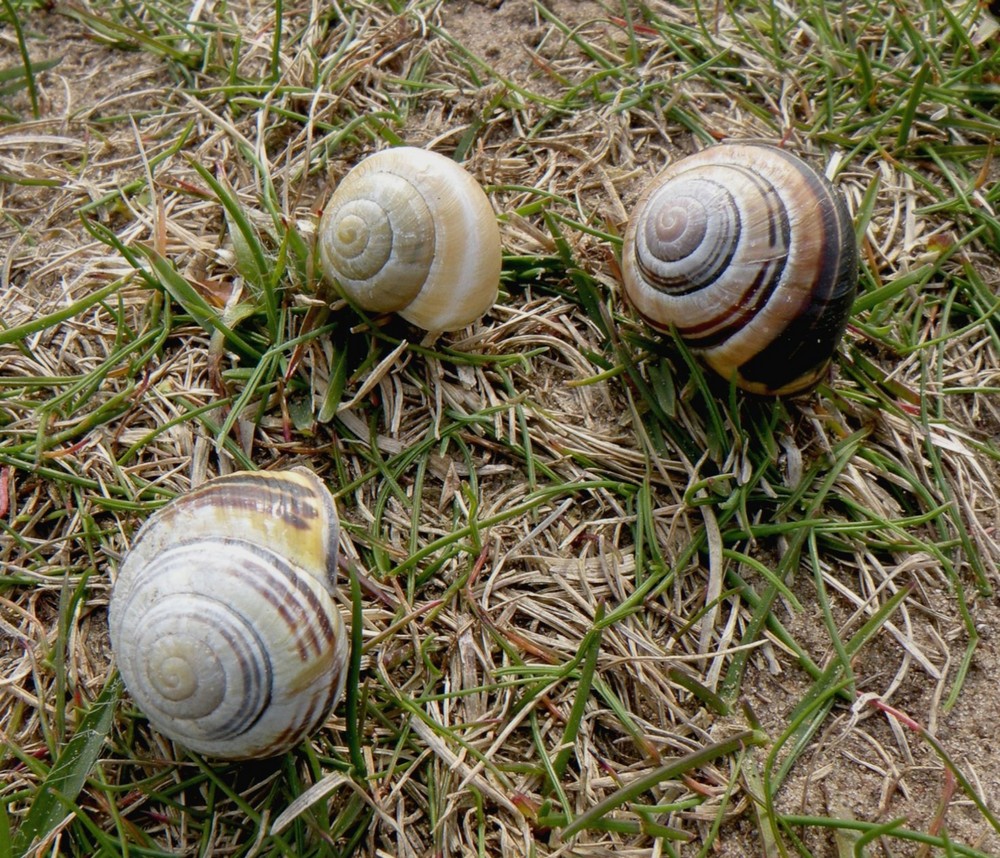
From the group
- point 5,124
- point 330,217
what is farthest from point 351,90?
point 5,124

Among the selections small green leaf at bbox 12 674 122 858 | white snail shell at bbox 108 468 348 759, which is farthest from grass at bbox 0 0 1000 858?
white snail shell at bbox 108 468 348 759

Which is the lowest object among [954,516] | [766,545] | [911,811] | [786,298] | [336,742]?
[336,742]

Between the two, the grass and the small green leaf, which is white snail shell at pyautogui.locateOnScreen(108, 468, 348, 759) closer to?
the grass

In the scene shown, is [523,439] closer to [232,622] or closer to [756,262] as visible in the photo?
[756,262]

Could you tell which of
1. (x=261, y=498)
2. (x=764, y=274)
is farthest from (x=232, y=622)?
(x=764, y=274)

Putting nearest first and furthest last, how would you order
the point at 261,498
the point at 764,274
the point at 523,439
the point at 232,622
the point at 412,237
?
the point at 232,622, the point at 261,498, the point at 764,274, the point at 412,237, the point at 523,439

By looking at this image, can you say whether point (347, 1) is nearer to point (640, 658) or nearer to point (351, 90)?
point (351, 90)

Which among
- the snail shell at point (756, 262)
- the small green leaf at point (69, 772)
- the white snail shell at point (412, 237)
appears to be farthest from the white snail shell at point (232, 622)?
the snail shell at point (756, 262)

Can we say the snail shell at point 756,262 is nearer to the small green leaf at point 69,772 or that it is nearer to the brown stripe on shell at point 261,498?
the brown stripe on shell at point 261,498
